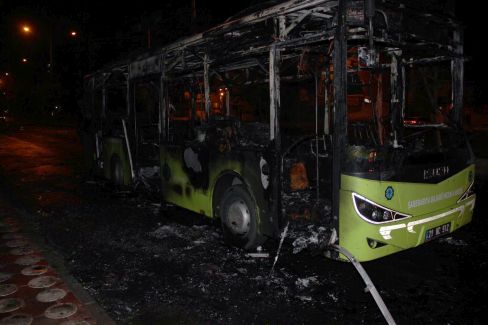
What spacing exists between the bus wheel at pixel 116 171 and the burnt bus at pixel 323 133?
97 centimetres

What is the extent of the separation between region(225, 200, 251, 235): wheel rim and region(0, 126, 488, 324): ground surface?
1.10 feet

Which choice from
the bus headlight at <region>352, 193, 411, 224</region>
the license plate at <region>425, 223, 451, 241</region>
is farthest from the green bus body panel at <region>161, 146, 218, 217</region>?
the license plate at <region>425, 223, 451, 241</region>

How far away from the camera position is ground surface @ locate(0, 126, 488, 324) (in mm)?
3969

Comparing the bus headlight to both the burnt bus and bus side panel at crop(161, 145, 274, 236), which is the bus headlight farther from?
bus side panel at crop(161, 145, 274, 236)

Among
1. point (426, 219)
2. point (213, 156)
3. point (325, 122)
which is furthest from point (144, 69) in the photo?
point (426, 219)

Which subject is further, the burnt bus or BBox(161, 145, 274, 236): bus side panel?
BBox(161, 145, 274, 236): bus side panel

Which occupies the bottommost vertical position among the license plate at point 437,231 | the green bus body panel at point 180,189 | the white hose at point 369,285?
the white hose at point 369,285

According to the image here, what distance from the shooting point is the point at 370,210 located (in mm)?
4020

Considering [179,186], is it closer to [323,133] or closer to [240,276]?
[240,276]

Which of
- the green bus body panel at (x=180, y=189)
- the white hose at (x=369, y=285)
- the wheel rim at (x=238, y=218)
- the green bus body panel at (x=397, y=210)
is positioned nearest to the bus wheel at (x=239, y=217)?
the wheel rim at (x=238, y=218)

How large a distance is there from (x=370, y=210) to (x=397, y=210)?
359 mm

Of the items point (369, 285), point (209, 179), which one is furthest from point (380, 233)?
point (209, 179)

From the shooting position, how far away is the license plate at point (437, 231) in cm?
452

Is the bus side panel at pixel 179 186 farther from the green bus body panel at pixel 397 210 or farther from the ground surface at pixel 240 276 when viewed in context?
the green bus body panel at pixel 397 210
